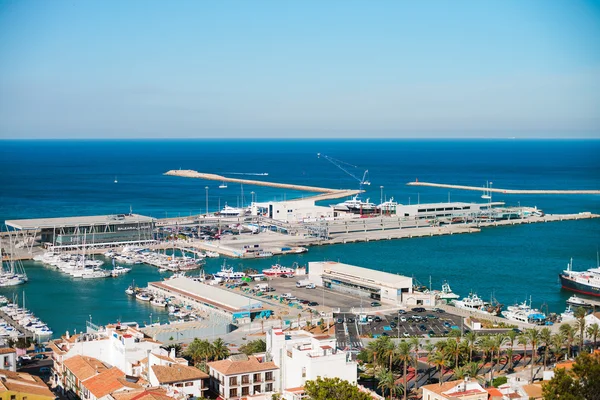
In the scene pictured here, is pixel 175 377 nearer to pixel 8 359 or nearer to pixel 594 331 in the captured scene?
pixel 8 359

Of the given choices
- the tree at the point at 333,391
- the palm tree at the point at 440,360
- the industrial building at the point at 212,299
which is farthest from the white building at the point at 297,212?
the tree at the point at 333,391

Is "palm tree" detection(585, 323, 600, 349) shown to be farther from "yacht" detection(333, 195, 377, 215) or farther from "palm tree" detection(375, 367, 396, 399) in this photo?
"yacht" detection(333, 195, 377, 215)

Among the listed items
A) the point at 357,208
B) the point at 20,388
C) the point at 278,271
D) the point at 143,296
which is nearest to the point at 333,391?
the point at 20,388

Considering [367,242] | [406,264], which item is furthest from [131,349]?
[367,242]

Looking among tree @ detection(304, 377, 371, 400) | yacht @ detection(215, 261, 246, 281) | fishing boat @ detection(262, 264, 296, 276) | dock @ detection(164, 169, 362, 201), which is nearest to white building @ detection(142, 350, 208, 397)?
tree @ detection(304, 377, 371, 400)

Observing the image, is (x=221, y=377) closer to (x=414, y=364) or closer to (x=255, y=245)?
(x=414, y=364)

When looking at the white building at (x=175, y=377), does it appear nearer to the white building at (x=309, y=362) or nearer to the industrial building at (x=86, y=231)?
the white building at (x=309, y=362)
